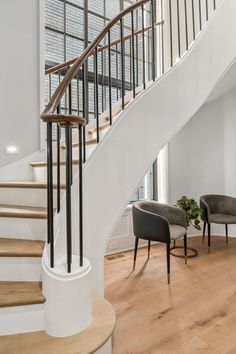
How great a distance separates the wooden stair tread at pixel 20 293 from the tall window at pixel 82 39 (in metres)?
2.29

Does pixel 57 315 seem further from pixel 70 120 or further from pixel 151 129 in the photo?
pixel 151 129

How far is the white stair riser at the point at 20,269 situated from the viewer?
5.22 ft

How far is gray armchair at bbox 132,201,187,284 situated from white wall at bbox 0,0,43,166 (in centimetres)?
151

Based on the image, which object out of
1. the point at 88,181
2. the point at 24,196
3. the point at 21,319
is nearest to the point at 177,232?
the point at 88,181

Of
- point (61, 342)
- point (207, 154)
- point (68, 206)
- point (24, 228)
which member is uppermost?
point (207, 154)

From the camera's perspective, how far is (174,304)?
7.30ft

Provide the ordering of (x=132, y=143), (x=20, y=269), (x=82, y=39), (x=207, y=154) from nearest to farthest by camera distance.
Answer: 1. (x=20, y=269)
2. (x=132, y=143)
3. (x=82, y=39)
4. (x=207, y=154)

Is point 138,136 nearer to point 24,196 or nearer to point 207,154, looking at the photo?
point 24,196

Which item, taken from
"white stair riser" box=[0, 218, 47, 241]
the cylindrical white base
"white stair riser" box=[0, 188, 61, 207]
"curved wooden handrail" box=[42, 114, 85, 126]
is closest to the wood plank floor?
the cylindrical white base

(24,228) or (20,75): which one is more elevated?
(20,75)

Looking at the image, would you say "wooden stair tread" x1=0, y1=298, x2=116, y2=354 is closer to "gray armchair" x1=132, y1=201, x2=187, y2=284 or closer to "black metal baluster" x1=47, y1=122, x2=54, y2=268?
"black metal baluster" x1=47, y1=122, x2=54, y2=268

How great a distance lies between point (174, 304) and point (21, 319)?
54.6 inches

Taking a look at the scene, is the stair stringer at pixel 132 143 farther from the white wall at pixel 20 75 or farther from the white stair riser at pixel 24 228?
the white wall at pixel 20 75

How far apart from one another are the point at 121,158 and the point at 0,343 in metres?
1.38
